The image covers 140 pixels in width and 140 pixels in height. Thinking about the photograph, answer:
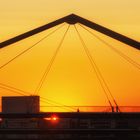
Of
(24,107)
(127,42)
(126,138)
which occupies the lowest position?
(126,138)

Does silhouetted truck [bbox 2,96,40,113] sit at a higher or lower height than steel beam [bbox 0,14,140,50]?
higher

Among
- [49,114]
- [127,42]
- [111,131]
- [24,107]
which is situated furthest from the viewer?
[24,107]

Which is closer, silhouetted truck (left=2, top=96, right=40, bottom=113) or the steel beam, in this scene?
the steel beam

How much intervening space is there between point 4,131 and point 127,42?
968 cm

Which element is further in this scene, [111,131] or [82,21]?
[82,21]

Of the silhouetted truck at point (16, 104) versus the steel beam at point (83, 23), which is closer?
the steel beam at point (83, 23)

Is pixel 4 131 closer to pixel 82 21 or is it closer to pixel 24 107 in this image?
pixel 82 21

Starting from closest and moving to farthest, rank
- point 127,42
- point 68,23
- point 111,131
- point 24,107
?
point 111,131, point 127,42, point 68,23, point 24,107

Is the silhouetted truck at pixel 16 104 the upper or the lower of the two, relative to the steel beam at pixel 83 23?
upper

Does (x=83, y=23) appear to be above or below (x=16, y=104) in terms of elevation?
below

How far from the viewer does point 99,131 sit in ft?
39.6

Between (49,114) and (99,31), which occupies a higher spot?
(99,31)

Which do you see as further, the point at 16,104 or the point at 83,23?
the point at 16,104

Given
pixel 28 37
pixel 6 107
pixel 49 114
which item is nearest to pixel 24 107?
pixel 6 107
